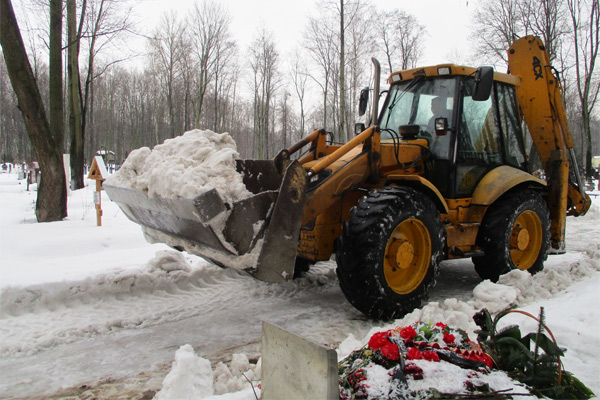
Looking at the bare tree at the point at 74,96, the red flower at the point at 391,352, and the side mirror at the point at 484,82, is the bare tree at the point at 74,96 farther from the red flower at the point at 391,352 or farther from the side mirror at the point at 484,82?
the red flower at the point at 391,352

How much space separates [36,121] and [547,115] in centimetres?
882

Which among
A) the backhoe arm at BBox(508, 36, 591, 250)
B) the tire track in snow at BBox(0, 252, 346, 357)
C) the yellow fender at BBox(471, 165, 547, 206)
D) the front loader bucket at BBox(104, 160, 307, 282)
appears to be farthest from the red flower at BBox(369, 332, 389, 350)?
the backhoe arm at BBox(508, 36, 591, 250)

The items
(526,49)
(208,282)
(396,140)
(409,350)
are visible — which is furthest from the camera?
(526,49)

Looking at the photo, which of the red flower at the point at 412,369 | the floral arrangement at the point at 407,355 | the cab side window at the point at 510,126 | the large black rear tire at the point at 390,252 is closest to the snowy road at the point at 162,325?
the large black rear tire at the point at 390,252

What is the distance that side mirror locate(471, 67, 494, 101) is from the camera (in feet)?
14.4

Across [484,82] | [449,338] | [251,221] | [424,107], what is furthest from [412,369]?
[424,107]

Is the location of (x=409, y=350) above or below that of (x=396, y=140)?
below

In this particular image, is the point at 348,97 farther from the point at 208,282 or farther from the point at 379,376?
the point at 379,376

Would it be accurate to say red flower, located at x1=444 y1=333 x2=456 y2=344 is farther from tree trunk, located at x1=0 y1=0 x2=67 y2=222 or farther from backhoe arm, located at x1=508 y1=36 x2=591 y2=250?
tree trunk, located at x1=0 y1=0 x2=67 y2=222

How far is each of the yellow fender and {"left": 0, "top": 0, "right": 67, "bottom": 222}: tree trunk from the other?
26.2 ft

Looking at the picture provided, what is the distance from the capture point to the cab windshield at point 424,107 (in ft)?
16.7

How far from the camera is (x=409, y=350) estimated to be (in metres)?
2.38

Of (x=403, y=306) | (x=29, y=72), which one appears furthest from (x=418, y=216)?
(x=29, y=72)

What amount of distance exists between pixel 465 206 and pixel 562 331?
2.19 meters
